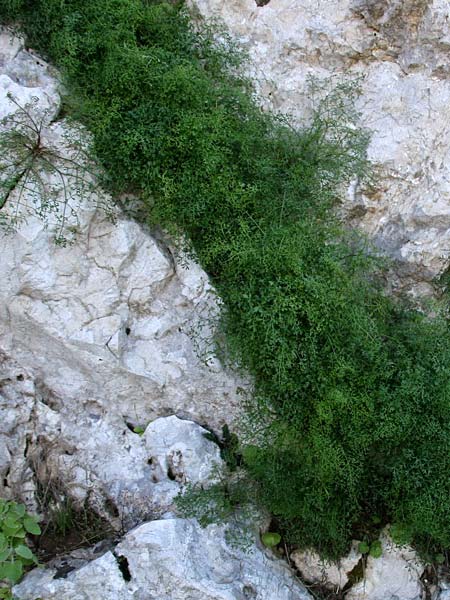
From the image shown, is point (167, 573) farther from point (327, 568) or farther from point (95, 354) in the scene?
point (95, 354)

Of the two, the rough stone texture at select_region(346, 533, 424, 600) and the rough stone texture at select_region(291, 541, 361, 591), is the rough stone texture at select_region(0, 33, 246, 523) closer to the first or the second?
the rough stone texture at select_region(291, 541, 361, 591)

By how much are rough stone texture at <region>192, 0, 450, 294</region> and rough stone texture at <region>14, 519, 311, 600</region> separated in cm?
236

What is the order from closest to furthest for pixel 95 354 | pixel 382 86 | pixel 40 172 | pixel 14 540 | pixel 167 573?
pixel 167 573 < pixel 14 540 < pixel 40 172 < pixel 95 354 < pixel 382 86

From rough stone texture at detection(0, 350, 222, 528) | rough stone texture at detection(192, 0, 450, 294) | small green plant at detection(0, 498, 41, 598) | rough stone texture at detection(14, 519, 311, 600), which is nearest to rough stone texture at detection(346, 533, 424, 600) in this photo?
rough stone texture at detection(14, 519, 311, 600)

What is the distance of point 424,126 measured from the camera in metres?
4.25

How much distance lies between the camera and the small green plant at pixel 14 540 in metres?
3.37

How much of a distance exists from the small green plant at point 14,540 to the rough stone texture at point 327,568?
68.1 inches

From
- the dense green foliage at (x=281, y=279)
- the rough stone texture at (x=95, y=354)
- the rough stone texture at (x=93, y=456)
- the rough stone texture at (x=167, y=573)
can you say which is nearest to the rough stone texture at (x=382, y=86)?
the dense green foliage at (x=281, y=279)

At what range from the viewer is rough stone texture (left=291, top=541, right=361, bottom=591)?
389 cm

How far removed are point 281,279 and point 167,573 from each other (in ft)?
6.27

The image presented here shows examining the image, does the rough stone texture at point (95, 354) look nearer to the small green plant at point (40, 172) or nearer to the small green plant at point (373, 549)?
the small green plant at point (40, 172)

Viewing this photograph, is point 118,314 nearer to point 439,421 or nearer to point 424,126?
point 439,421

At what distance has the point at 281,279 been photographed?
3.65 metres

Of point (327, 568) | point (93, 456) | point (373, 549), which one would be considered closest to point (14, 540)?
point (93, 456)
